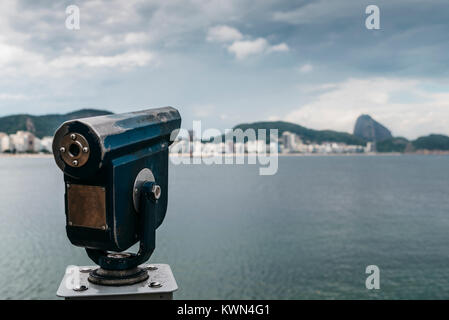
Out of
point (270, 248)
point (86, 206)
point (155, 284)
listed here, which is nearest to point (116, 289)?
point (155, 284)

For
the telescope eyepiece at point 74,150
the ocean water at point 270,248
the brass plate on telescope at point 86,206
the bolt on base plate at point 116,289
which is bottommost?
the ocean water at point 270,248

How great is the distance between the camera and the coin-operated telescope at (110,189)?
230 cm

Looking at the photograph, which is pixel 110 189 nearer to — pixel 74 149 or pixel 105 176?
pixel 105 176

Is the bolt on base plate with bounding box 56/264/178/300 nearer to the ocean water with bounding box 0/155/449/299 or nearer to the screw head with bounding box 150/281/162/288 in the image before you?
the screw head with bounding box 150/281/162/288

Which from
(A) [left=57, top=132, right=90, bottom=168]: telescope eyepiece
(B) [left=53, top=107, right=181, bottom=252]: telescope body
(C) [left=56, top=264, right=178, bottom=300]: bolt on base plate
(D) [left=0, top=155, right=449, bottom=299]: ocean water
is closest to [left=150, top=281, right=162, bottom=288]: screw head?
(C) [left=56, top=264, right=178, bottom=300]: bolt on base plate

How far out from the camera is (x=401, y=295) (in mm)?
29062

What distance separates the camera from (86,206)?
7.93 ft

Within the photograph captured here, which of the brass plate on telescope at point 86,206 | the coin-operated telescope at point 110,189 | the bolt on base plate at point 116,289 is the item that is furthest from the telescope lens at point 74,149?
the bolt on base plate at point 116,289

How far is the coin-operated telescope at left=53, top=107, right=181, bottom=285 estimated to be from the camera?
7.55ft

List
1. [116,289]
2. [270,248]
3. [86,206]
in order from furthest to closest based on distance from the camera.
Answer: [270,248] < [86,206] < [116,289]

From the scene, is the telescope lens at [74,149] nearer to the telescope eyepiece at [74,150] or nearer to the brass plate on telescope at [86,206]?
the telescope eyepiece at [74,150]

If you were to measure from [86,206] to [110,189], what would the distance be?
186 mm

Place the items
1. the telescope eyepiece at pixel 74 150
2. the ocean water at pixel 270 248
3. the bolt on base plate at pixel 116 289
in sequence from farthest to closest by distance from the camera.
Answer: the ocean water at pixel 270 248, the telescope eyepiece at pixel 74 150, the bolt on base plate at pixel 116 289

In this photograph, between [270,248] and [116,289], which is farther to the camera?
[270,248]
